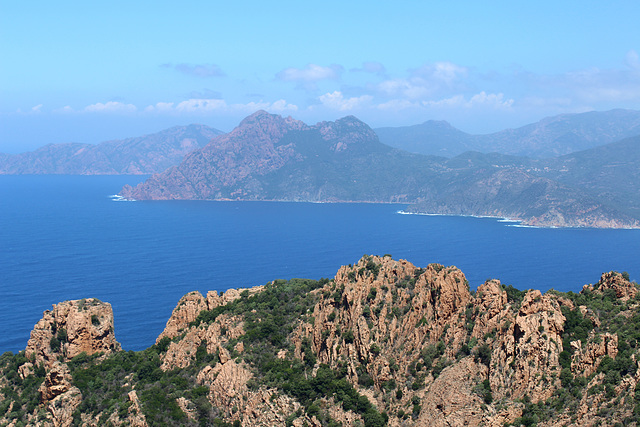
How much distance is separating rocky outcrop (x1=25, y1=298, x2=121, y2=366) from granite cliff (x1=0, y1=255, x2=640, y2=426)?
195 millimetres

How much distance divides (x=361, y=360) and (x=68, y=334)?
46.7 metres

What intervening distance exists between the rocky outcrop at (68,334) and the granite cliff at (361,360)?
20 centimetres

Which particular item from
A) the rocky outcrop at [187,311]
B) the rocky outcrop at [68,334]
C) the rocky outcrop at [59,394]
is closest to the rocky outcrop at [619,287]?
the rocky outcrop at [187,311]

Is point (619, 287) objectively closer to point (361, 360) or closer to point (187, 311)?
point (361, 360)

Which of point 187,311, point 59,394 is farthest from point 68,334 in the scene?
point 187,311

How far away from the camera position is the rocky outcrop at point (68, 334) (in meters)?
91.2

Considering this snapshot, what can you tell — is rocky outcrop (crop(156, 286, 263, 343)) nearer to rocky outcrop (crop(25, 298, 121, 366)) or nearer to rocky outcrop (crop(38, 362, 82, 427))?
rocky outcrop (crop(25, 298, 121, 366))

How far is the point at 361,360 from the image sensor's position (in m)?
79.4

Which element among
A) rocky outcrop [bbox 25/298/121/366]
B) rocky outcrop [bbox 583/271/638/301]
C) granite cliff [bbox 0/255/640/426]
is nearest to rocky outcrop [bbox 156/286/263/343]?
granite cliff [bbox 0/255/640/426]

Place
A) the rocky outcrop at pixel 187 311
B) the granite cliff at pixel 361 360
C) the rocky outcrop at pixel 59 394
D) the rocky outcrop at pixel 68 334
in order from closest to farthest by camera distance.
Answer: the granite cliff at pixel 361 360
the rocky outcrop at pixel 59 394
the rocky outcrop at pixel 68 334
the rocky outcrop at pixel 187 311

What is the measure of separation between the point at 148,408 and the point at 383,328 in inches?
1307

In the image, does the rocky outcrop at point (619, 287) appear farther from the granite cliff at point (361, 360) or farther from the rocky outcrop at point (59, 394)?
the rocky outcrop at point (59, 394)

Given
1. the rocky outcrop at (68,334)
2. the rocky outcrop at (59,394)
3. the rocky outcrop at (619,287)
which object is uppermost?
the rocky outcrop at (619,287)

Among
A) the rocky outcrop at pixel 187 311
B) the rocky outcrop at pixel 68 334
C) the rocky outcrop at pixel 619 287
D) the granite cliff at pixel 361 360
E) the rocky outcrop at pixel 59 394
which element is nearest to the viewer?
the granite cliff at pixel 361 360
